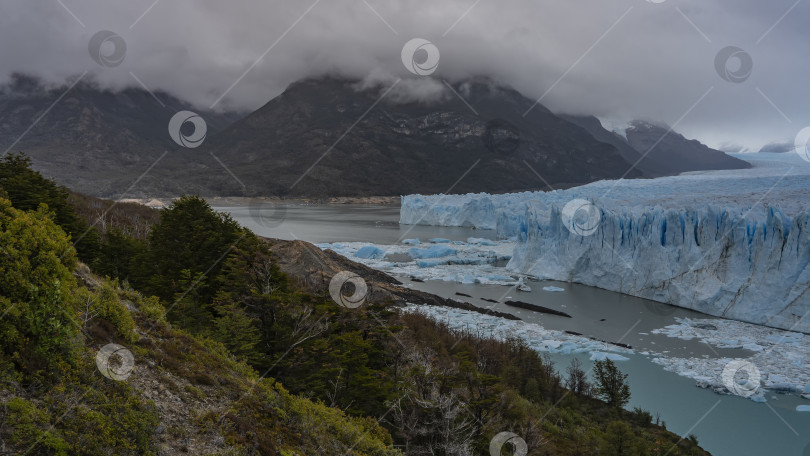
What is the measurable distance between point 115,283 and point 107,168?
180m

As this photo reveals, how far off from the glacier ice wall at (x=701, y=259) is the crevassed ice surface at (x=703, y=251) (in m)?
0.05

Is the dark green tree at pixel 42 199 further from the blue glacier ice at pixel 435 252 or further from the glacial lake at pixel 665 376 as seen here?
the blue glacier ice at pixel 435 252

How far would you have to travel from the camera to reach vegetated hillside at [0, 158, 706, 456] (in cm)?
411

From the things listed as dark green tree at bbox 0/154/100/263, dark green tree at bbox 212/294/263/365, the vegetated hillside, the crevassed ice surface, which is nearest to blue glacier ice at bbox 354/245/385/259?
the crevassed ice surface

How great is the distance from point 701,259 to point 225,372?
27.5 m

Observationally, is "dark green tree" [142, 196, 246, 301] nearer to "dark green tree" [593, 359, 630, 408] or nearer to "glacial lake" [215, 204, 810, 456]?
"dark green tree" [593, 359, 630, 408]

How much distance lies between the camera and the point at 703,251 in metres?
25.4

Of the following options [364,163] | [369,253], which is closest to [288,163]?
[364,163]

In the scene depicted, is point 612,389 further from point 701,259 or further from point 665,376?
point 701,259

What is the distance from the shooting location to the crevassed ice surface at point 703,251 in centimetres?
2183

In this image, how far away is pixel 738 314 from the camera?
23.2 m

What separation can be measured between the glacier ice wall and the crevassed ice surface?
0.15ft

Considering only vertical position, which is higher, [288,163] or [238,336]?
[288,163]

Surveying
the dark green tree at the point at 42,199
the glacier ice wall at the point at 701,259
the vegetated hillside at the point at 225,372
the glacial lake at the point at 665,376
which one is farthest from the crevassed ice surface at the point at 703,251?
the dark green tree at the point at 42,199
